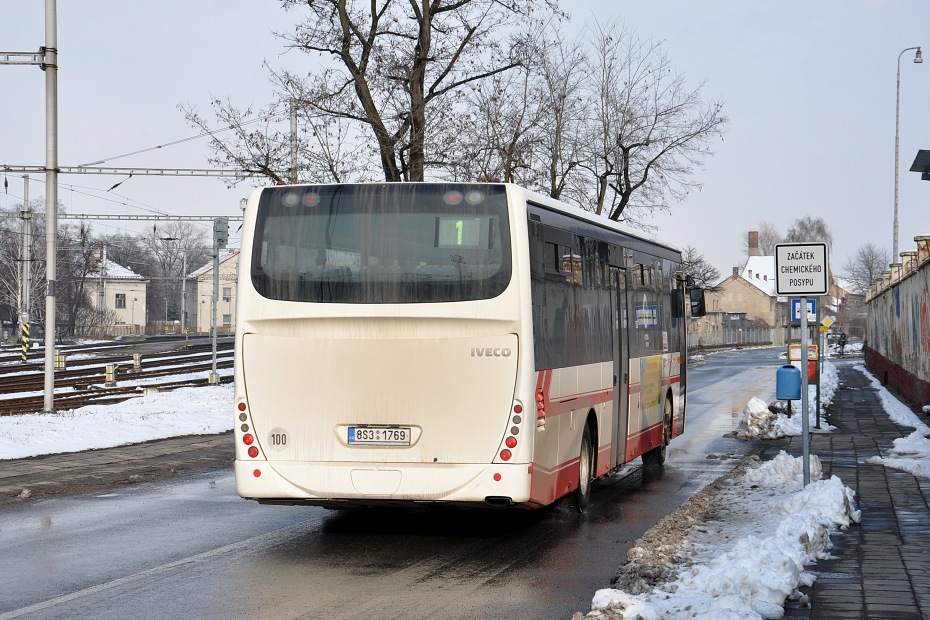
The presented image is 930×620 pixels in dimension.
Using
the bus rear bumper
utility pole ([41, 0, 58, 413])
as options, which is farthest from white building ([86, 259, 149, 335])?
the bus rear bumper

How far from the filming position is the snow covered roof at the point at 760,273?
507ft

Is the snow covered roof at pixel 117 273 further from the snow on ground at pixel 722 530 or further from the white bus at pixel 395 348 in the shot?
the white bus at pixel 395 348

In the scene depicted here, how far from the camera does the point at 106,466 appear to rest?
52.8 feet

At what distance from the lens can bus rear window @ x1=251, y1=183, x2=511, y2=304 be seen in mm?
9773

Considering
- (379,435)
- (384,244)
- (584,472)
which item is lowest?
(584,472)

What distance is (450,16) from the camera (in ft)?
95.3

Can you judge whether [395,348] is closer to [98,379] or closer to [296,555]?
[296,555]

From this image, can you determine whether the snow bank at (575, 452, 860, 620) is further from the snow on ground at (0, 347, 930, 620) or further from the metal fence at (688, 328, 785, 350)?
the metal fence at (688, 328, 785, 350)

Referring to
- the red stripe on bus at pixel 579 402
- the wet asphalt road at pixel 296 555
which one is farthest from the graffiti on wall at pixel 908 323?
the red stripe on bus at pixel 579 402

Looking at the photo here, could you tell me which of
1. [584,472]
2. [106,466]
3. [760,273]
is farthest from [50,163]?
[760,273]

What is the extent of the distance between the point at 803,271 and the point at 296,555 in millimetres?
6474

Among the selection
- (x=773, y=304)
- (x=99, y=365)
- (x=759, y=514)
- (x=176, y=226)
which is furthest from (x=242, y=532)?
(x=773, y=304)

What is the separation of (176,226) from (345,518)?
13782 centimetres

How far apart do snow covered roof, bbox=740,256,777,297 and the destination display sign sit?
144422 mm
